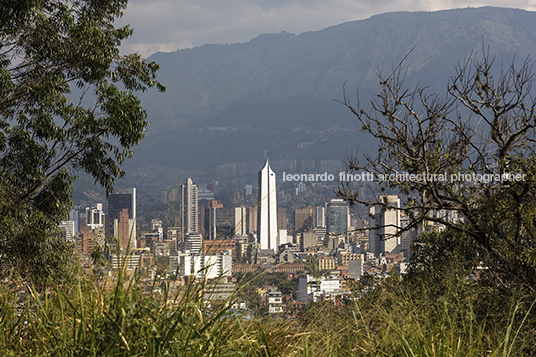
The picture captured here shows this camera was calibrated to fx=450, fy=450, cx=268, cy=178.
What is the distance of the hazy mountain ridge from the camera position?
115 metres

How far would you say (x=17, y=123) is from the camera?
299 inches

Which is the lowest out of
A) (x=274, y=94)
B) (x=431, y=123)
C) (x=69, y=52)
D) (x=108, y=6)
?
(x=431, y=123)

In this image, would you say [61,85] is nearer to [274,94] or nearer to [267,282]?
[267,282]

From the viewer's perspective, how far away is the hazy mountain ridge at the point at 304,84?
115125 mm

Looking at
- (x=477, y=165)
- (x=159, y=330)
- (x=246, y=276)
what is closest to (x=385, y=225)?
(x=477, y=165)

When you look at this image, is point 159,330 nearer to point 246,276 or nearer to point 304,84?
point 246,276

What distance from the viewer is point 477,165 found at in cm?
540

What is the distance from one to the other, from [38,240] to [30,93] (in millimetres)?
2362

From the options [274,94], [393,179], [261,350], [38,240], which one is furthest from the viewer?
[274,94]

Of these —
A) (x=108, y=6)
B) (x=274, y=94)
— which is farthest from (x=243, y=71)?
(x=108, y=6)

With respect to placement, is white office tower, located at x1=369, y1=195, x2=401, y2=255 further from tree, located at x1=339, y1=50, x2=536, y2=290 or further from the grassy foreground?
the grassy foreground

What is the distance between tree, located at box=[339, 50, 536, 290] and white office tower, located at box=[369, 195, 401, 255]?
176mm

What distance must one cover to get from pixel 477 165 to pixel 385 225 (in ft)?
5.22

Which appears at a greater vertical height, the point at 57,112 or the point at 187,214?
the point at 57,112
